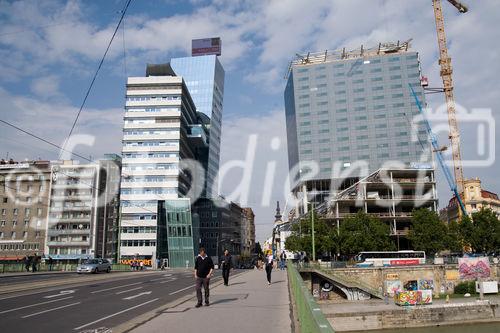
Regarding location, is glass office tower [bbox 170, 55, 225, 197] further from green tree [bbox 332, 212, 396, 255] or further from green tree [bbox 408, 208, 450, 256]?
green tree [bbox 408, 208, 450, 256]

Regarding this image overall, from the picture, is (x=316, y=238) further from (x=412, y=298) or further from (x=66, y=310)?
(x=66, y=310)

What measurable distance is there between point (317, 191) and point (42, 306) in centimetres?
9553

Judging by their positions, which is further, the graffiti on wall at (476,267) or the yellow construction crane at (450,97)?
the yellow construction crane at (450,97)

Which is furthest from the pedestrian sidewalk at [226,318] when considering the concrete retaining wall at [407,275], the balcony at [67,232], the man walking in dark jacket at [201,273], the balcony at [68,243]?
the balcony at [67,232]

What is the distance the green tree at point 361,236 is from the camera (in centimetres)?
6256

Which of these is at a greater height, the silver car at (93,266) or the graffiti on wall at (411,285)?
the silver car at (93,266)

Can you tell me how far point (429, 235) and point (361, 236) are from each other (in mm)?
10774

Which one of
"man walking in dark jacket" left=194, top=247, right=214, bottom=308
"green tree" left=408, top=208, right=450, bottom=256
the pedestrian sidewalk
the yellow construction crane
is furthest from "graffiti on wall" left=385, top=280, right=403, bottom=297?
the yellow construction crane

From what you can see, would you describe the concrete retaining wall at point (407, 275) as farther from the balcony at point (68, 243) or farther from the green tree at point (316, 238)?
the balcony at point (68, 243)

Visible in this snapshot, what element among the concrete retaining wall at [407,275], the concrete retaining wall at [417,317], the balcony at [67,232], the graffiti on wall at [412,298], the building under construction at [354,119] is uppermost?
the building under construction at [354,119]

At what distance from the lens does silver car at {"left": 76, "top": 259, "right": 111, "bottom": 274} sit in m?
38.9

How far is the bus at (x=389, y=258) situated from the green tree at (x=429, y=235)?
2864 millimetres

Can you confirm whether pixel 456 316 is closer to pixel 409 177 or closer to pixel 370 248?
pixel 370 248

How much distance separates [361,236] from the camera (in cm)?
6278
